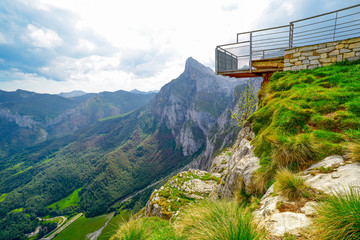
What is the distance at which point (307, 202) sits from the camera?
3.68 metres

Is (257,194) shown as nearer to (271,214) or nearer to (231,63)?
(271,214)

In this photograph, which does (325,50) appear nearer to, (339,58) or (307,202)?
(339,58)

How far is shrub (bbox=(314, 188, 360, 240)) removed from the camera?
225 centimetres

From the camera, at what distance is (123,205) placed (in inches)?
5965

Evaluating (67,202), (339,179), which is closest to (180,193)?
(339,179)

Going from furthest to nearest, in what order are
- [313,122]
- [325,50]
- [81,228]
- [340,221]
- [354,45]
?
[81,228] < [325,50] < [354,45] < [313,122] < [340,221]

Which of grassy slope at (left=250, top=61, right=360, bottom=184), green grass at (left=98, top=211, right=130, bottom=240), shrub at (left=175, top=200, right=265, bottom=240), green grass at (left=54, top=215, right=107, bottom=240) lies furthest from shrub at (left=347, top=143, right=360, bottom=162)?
green grass at (left=54, top=215, right=107, bottom=240)

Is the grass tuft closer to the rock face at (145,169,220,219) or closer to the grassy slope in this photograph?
the grassy slope

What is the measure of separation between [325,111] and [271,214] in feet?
18.6

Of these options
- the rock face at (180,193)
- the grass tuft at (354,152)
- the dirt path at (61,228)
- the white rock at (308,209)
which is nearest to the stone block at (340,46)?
the grass tuft at (354,152)

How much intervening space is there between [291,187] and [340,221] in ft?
6.41

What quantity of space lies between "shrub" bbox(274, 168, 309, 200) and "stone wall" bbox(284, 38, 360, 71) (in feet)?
35.1

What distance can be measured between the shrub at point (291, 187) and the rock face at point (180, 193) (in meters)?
12.6

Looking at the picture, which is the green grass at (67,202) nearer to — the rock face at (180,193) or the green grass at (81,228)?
the green grass at (81,228)
